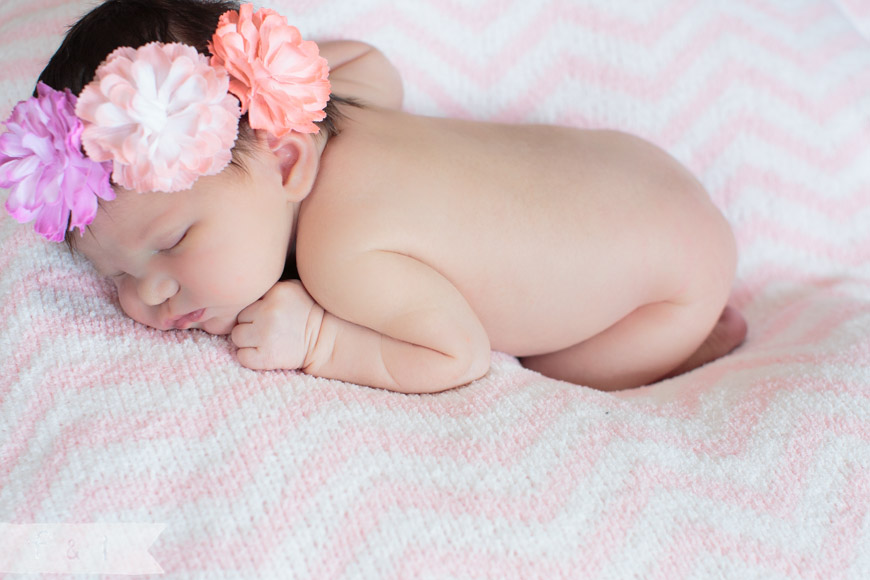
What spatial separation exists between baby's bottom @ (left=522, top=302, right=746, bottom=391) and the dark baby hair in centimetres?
66

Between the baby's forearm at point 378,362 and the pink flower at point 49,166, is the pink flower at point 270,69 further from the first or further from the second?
the baby's forearm at point 378,362

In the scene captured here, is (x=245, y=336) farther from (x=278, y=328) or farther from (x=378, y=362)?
(x=378, y=362)

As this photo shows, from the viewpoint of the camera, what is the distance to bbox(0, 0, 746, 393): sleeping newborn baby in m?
0.95

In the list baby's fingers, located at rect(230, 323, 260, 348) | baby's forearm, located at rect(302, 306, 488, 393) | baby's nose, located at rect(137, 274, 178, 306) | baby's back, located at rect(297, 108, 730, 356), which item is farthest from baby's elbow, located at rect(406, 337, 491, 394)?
baby's nose, located at rect(137, 274, 178, 306)

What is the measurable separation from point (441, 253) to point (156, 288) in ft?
1.28

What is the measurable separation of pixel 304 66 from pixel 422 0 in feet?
1.96

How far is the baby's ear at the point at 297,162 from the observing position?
1.07 m

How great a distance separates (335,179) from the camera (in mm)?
1113

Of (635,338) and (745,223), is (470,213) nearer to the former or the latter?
(635,338)

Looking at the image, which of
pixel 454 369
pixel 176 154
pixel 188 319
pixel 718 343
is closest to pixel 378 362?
pixel 454 369

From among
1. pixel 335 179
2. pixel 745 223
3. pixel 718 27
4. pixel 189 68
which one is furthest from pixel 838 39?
pixel 189 68

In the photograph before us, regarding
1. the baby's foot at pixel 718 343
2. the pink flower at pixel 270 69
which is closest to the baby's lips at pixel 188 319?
the pink flower at pixel 270 69

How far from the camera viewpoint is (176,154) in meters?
0.90

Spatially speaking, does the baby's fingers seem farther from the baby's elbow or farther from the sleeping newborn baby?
the baby's elbow
